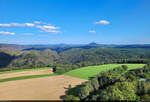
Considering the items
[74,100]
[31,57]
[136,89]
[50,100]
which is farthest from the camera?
[31,57]

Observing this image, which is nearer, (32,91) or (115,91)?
(115,91)

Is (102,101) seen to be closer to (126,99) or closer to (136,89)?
(126,99)

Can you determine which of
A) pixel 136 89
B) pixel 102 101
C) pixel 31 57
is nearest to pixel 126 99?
pixel 102 101

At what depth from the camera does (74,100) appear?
21.4 m

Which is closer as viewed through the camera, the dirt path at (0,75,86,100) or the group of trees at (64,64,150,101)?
the group of trees at (64,64,150,101)

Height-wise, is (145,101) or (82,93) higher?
(145,101)

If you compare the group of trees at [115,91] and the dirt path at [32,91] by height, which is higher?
the group of trees at [115,91]

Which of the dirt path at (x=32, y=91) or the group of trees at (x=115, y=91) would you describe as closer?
the group of trees at (x=115, y=91)

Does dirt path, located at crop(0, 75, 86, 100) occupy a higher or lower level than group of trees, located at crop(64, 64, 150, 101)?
lower

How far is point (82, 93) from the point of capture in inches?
1051

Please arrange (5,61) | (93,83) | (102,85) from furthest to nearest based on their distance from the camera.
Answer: (5,61), (102,85), (93,83)

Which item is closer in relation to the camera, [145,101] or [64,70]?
[145,101]

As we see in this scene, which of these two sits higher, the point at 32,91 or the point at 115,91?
the point at 115,91

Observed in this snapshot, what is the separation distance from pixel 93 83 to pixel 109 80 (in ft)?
19.9
